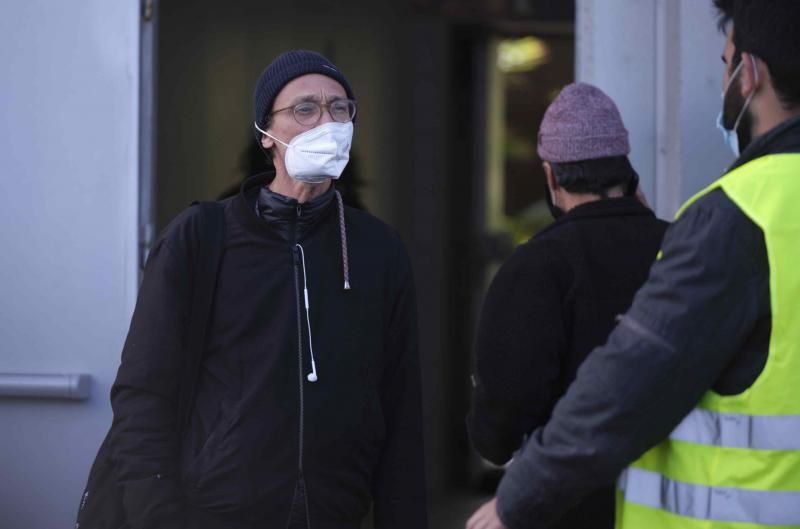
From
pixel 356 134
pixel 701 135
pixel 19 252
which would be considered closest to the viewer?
pixel 701 135

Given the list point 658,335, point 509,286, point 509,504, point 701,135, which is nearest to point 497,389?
point 509,286

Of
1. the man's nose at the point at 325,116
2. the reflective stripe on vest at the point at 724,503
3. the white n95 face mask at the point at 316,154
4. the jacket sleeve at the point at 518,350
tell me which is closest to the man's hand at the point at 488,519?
the reflective stripe on vest at the point at 724,503

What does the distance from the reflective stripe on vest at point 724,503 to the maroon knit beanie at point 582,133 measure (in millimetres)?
904

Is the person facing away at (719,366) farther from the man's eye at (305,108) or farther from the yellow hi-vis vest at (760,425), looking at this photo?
the man's eye at (305,108)

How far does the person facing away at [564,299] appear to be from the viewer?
7.96ft

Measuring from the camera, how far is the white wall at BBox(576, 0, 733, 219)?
3598 mm

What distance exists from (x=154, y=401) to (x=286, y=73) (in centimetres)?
83

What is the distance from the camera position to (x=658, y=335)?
1.79 meters

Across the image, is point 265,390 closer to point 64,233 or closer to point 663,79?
point 64,233

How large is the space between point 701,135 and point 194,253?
1738mm

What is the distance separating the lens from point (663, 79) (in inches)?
147

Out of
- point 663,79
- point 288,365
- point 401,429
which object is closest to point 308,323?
point 288,365

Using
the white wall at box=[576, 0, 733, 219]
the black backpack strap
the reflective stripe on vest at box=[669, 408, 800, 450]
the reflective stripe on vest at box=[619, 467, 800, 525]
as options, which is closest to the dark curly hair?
the reflective stripe on vest at box=[669, 408, 800, 450]

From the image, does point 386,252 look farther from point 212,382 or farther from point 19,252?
point 19,252
